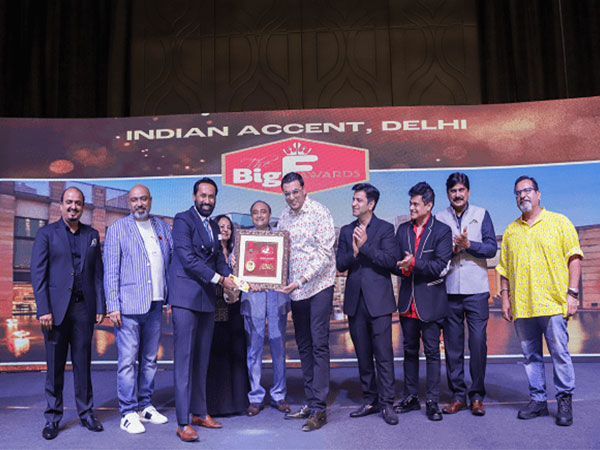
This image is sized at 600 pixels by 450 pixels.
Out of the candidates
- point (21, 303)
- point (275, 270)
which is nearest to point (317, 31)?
point (275, 270)

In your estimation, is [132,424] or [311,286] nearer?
[132,424]

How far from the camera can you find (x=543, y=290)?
3.34 m

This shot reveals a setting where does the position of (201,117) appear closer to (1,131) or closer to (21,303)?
(1,131)

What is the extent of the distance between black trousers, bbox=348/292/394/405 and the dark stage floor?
19 centimetres

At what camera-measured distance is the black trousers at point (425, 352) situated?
3428 mm

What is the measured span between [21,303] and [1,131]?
1.78 meters

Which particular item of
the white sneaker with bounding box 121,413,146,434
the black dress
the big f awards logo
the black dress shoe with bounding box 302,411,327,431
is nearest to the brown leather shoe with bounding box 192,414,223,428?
the black dress

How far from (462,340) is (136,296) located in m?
2.24

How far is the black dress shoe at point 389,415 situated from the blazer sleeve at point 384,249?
0.90 metres

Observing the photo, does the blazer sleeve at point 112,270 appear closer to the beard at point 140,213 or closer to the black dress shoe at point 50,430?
the beard at point 140,213

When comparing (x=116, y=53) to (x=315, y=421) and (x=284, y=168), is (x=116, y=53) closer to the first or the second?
(x=284, y=168)

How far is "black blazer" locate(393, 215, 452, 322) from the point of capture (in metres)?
3.42

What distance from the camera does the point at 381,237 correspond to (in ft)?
11.5

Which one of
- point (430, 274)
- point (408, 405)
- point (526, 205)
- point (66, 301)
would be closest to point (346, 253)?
point (430, 274)
